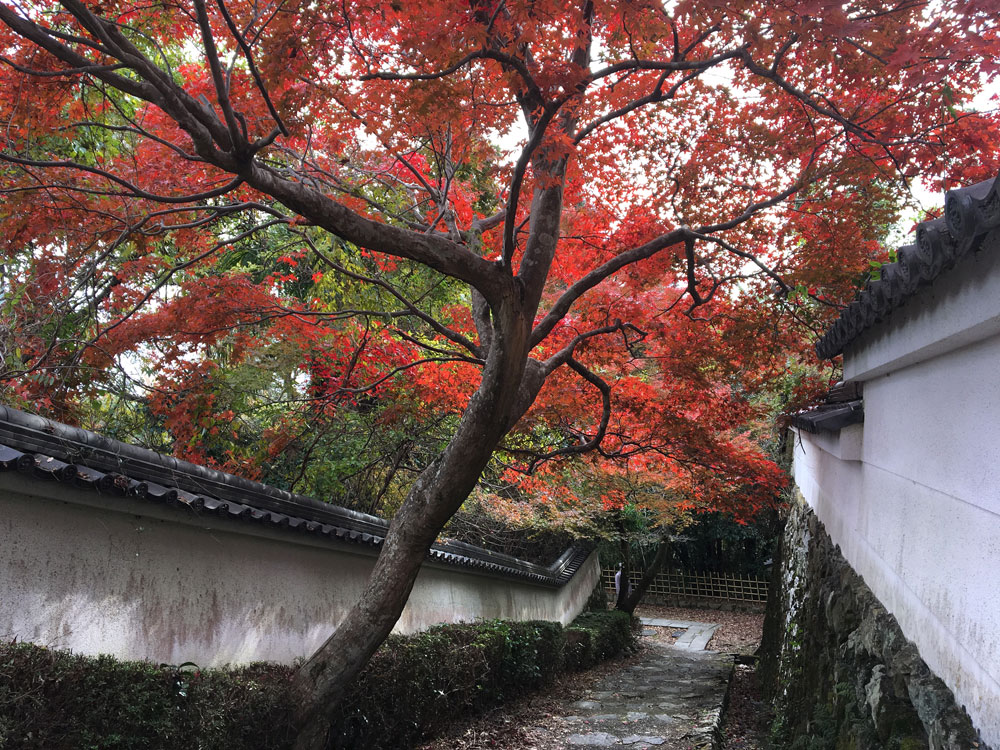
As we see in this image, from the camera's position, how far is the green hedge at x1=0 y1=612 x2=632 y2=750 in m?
4.38

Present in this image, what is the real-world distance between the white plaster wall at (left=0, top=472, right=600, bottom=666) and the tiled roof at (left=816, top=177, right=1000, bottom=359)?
5122 mm

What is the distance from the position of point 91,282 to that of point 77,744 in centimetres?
446

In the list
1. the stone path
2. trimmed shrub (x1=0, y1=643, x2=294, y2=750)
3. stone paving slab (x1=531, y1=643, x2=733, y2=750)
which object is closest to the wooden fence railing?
the stone path

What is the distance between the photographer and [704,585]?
28.9 metres

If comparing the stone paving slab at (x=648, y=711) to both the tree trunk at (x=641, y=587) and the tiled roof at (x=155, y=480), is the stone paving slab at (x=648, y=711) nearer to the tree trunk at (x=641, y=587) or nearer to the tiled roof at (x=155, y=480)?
the tiled roof at (x=155, y=480)

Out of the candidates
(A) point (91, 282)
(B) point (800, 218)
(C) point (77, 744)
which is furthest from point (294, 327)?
(B) point (800, 218)

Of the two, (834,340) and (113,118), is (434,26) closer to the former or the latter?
(834,340)

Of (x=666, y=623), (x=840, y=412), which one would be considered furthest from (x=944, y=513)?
(x=666, y=623)

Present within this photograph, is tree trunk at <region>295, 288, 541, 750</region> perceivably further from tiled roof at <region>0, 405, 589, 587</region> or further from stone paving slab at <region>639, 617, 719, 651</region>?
stone paving slab at <region>639, 617, 719, 651</region>

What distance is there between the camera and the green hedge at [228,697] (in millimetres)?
4375

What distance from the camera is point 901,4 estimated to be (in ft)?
20.3

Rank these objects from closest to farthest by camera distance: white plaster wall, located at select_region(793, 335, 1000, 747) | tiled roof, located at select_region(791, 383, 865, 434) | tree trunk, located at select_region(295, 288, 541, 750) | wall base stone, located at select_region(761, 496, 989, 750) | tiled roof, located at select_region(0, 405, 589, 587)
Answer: white plaster wall, located at select_region(793, 335, 1000, 747), wall base stone, located at select_region(761, 496, 989, 750), tiled roof, located at select_region(0, 405, 589, 587), tree trunk, located at select_region(295, 288, 541, 750), tiled roof, located at select_region(791, 383, 865, 434)

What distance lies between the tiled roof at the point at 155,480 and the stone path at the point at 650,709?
3921mm

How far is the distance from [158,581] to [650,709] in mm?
8319
